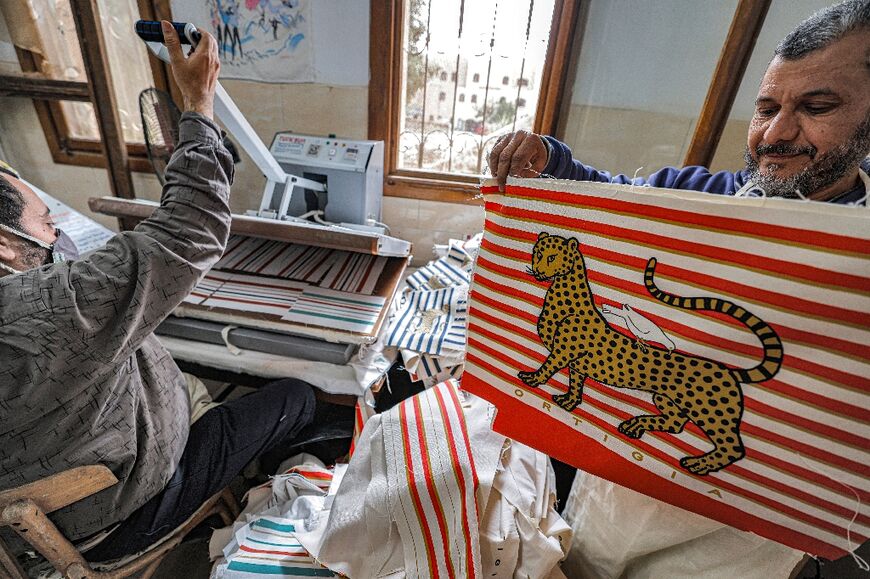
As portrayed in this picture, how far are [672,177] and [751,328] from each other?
0.70m

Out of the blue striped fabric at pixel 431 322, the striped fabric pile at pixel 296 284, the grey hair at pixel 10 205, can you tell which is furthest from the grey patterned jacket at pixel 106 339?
the blue striped fabric at pixel 431 322

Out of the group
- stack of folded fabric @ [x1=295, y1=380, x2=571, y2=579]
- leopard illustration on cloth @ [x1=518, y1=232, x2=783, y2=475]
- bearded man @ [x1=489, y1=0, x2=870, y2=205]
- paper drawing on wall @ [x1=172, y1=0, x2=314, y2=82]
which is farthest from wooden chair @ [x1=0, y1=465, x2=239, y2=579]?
paper drawing on wall @ [x1=172, y1=0, x2=314, y2=82]

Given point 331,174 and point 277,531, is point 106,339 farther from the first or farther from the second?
point 331,174

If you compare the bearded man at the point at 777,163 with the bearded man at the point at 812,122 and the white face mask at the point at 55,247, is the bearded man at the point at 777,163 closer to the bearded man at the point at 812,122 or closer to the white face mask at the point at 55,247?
the bearded man at the point at 812,122

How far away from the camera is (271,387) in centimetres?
130

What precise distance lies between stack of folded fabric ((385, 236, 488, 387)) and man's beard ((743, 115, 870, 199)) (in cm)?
67

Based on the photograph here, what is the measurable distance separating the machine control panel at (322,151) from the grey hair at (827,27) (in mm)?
1311

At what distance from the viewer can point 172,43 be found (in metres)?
0.82

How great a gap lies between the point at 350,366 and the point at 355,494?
20.5 inches

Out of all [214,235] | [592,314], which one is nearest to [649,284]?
[592,314]

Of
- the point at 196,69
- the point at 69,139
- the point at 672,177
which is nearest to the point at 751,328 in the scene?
the point at 672,177

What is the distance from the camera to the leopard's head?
646mm

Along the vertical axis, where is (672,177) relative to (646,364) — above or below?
above

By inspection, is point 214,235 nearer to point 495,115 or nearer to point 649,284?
point 649,284
